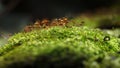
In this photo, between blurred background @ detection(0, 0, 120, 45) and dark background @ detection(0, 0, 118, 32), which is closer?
blurred background @ detection(0, 0, 120, 45)

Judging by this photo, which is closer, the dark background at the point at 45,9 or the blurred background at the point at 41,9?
the blurred background at the point at 41,9

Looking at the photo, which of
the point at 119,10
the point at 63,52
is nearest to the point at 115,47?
the point at 63,52

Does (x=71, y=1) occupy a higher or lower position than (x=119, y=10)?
higher

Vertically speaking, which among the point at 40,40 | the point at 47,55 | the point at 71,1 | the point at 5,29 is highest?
the point at 71,1

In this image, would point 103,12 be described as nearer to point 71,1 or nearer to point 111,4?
point 111,4
